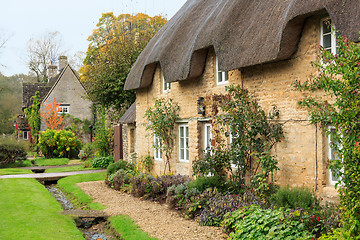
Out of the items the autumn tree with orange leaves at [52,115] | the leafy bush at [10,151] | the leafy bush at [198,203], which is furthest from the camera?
→ the autumn tree with orange leaves at [52,115]

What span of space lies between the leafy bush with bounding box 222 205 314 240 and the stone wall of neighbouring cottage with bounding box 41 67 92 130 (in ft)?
98.3

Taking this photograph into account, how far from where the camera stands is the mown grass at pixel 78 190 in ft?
39.1

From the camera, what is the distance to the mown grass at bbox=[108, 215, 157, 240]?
308 inches

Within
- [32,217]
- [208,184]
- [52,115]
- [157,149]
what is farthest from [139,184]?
[52,115]

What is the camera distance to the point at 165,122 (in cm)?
1317

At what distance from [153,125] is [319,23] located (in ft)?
24.7

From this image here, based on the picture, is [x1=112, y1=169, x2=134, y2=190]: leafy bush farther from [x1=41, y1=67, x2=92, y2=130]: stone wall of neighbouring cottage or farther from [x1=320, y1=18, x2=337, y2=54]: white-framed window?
[x1=41, y1=67, x2=92, y2=130]: stone wall of neighbouring cottage

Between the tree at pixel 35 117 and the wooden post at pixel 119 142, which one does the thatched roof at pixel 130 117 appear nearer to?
the wooden post at pixel 119 142

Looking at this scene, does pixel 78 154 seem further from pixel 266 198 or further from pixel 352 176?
pixel 352 176

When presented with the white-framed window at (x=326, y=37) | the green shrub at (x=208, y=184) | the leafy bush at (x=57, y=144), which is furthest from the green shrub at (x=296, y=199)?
the leafy bush at (x=57, y=144)

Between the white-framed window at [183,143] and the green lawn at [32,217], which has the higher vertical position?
the white-framed window at [183,143]

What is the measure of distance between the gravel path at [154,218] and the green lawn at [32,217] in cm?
150

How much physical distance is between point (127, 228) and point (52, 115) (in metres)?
27.0

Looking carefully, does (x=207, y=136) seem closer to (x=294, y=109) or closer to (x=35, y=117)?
(x=294, y=109)
